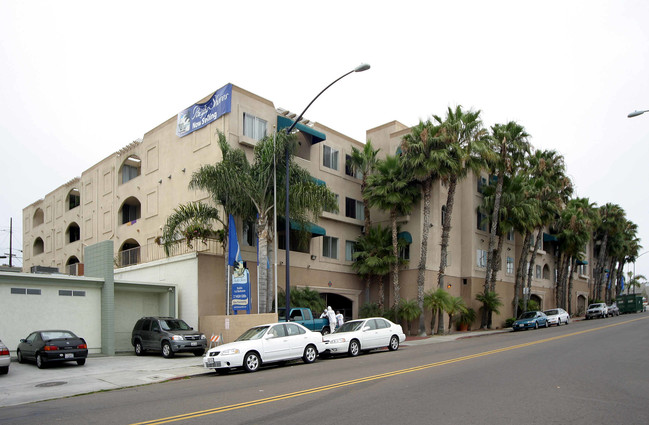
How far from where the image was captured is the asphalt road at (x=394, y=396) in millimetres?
8703

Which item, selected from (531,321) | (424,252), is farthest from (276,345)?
(531,321)

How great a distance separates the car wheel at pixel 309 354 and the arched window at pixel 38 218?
140 ft

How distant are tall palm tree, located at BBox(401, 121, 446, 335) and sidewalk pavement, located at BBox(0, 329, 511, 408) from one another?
15.4m

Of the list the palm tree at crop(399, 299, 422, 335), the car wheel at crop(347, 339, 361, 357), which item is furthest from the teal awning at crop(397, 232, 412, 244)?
the car wheel at crop(347, 339, 361, 357)

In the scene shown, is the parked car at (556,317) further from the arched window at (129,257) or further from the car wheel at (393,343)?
the arched window at (129,257)

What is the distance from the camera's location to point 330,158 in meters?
33.4

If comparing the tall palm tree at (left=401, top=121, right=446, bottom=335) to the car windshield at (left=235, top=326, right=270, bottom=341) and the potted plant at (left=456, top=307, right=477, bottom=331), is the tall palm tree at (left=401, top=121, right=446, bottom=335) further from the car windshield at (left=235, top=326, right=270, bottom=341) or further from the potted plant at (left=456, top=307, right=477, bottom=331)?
the car windshield at (left=235, top=326, right=270, bottom=341)

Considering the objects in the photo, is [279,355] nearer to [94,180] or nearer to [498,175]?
[498,175]

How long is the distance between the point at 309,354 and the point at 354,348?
2.53 metres

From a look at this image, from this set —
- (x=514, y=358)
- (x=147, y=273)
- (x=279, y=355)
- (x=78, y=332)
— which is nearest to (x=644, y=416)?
(x=514, y=358)

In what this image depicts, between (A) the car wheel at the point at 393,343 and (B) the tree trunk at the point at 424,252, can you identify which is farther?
(B) the tree trunk at the point at 424,252

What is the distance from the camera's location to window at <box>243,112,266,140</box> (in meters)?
27.9

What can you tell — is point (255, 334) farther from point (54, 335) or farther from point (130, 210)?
point (130, 210)

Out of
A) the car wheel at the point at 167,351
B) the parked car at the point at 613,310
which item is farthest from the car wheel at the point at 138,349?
the parked car at the point at 613,310
